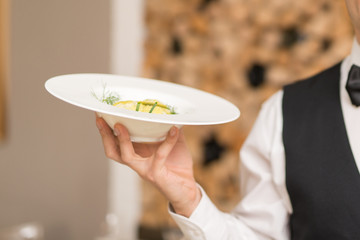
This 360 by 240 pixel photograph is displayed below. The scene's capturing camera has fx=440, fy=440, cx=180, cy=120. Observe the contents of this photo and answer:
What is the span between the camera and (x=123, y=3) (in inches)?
105

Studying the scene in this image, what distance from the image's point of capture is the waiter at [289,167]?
1.06m

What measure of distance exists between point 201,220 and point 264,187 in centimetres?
25

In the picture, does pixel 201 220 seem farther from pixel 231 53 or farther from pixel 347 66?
pixel 231 53

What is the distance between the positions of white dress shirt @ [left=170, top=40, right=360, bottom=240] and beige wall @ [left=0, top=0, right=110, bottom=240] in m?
1.56

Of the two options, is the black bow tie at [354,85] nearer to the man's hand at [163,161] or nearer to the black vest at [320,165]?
the black vest at [320,165]

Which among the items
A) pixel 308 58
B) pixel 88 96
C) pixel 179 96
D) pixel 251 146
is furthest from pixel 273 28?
pixel 88 96

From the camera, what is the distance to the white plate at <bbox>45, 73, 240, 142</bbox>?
0.82 m

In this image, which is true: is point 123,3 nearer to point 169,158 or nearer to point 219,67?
point 219,67

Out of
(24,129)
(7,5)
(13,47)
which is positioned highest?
(7,5)

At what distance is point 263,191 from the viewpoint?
50.0 inches

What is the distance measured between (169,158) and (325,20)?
4.94ft

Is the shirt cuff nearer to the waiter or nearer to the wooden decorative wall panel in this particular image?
the waiter

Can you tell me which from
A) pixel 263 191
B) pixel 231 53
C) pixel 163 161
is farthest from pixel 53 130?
pixel 163 161

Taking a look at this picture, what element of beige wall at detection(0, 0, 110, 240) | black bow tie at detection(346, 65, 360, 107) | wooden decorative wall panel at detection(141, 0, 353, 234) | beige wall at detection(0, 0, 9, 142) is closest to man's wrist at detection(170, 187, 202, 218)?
black bow tie at detection(346, 65, 360, 107)
